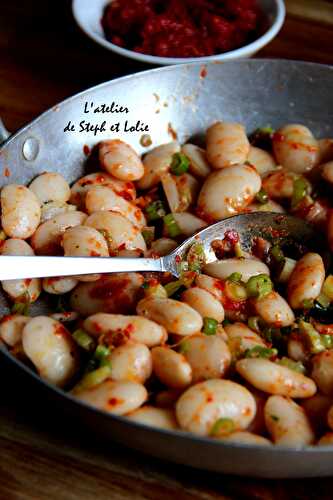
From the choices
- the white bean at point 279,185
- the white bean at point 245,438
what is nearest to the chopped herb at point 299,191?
the white bean at point 279,185

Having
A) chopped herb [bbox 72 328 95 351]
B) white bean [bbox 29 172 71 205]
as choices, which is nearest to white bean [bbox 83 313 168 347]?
chopped herb [bbox 72 328 95 351]

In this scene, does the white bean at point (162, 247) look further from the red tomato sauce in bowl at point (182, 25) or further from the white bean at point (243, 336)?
the red tomato sauce in bowl at point (182, 25)

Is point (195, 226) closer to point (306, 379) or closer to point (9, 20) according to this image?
point (306, 379)

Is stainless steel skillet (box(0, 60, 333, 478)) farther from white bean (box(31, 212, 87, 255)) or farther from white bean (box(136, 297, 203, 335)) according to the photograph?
white bean (box(136, 297, 203, 335))

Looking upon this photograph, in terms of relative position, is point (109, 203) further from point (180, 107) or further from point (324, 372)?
point (324, 372)

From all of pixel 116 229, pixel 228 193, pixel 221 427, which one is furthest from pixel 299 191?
pixel 221 427

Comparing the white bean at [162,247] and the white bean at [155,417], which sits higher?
the white bean at [155,417]
